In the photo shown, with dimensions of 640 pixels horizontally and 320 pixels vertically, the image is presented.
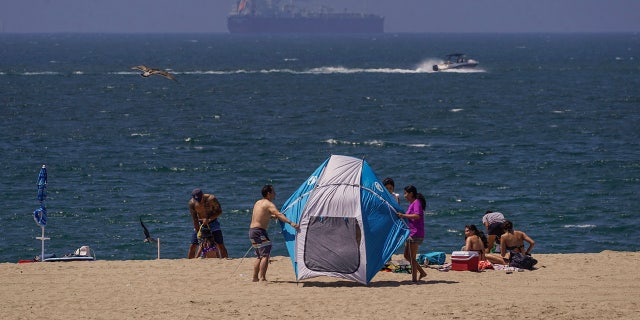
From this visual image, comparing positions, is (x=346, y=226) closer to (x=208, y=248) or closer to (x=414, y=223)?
(x=414, y=223)

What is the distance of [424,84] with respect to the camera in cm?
10669

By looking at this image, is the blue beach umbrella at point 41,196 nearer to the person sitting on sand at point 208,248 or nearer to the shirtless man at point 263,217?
the person sitting on sand at point 208,248

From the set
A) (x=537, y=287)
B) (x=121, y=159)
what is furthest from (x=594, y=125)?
(x=537, y=287)

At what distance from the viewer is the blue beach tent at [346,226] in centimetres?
1788

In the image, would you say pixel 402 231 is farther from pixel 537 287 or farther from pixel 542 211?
pixel 542 211

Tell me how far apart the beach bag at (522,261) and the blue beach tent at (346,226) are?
2422 millimetres

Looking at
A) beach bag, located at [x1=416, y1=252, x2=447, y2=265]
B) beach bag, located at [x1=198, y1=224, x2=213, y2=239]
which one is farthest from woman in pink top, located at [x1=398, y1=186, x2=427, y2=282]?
beach bag, located at [x1=198, y1=224, x2=213, y2=239]

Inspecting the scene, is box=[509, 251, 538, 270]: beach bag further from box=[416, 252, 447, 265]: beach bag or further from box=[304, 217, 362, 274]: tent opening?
box=[304, 217, 362, 274]: tent opening

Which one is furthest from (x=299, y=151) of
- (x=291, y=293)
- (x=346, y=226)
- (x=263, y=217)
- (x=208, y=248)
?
(x=291, y=293)

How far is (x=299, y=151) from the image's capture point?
5372 centimetres

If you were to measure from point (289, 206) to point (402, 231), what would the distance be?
1853mm

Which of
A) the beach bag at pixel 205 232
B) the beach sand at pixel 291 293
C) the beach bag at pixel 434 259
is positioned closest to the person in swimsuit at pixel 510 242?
the beach sand at pixel 291 293

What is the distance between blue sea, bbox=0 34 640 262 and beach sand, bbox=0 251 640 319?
10544 mm

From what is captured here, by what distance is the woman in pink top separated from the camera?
17.8 metres
